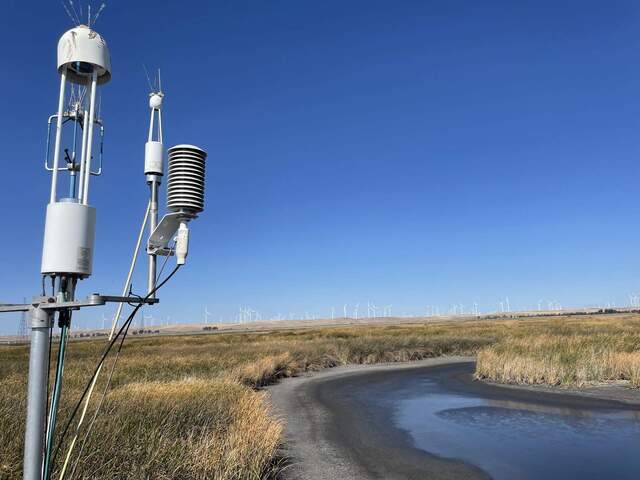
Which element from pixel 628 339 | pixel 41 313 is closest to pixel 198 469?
pixel 41 313

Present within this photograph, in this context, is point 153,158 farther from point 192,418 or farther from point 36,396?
point 192,418

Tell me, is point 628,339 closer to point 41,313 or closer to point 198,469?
point 198,469

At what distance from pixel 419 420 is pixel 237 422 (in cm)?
809

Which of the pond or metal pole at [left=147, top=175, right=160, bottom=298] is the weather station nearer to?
metal pole at [left=147, top=175, right=160, bottom=298]

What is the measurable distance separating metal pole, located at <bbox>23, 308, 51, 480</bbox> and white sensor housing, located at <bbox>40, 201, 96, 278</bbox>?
434 mm

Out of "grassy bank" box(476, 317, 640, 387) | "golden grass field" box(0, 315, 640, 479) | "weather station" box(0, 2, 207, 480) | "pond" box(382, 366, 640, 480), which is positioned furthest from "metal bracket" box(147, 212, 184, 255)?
"grassy bank" box(476, 317, 640, 387)

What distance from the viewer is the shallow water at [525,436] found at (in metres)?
11.4

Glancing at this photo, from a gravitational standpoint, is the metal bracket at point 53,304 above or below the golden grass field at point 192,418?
above

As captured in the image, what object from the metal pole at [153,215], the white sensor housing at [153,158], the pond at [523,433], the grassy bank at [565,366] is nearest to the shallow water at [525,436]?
the pond at [523,433]

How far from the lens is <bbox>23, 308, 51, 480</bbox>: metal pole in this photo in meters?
4.35

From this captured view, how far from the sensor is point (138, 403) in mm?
12430

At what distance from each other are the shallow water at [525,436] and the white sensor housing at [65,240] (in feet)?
32.5

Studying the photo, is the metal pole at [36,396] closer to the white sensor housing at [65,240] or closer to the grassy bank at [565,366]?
the white sensor housing at [65,240]

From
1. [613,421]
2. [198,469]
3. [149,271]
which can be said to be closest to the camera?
[149,271]
